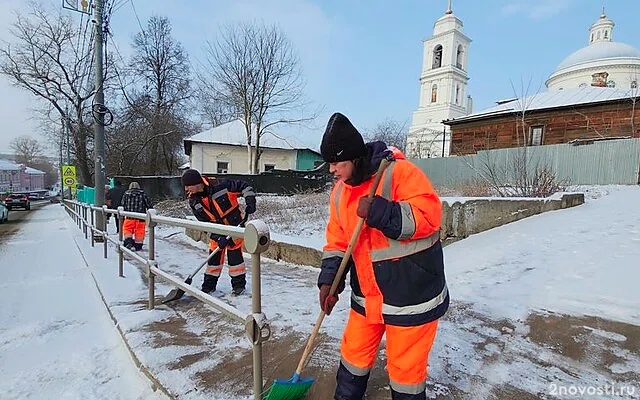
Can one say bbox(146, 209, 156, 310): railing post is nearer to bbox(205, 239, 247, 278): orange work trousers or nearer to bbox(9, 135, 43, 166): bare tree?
bbox(205, 239, 247, 278): orange work trousers

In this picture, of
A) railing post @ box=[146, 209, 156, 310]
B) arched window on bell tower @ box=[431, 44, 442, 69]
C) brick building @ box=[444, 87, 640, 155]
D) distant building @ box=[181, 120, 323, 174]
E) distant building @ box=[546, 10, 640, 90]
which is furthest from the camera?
arched window on bell tower @ box=[431, 44, 442, 69]

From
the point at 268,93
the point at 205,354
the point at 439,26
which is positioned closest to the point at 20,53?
the point at 268,93

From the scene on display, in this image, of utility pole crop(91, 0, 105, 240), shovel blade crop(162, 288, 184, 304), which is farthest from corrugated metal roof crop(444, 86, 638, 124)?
shovel blade crop(162, 288, 184, 304)

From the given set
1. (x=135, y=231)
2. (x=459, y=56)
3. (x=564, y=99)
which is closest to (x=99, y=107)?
(x=135, y=231)


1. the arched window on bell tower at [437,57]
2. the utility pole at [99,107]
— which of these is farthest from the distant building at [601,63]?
the utility pole at [99,107]

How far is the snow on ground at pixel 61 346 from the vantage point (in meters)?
2.35

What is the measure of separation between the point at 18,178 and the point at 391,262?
92.0m

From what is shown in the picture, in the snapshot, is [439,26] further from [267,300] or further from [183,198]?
[267,300]

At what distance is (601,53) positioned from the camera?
1580 inches

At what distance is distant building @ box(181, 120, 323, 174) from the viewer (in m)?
27.8

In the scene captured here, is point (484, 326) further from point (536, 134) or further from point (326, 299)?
point (536, 134)

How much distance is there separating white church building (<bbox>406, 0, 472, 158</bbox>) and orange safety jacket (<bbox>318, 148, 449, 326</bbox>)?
46.7 m

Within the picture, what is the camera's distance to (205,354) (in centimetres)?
260

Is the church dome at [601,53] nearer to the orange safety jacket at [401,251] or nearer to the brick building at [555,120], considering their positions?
the brick building at [555,120]
